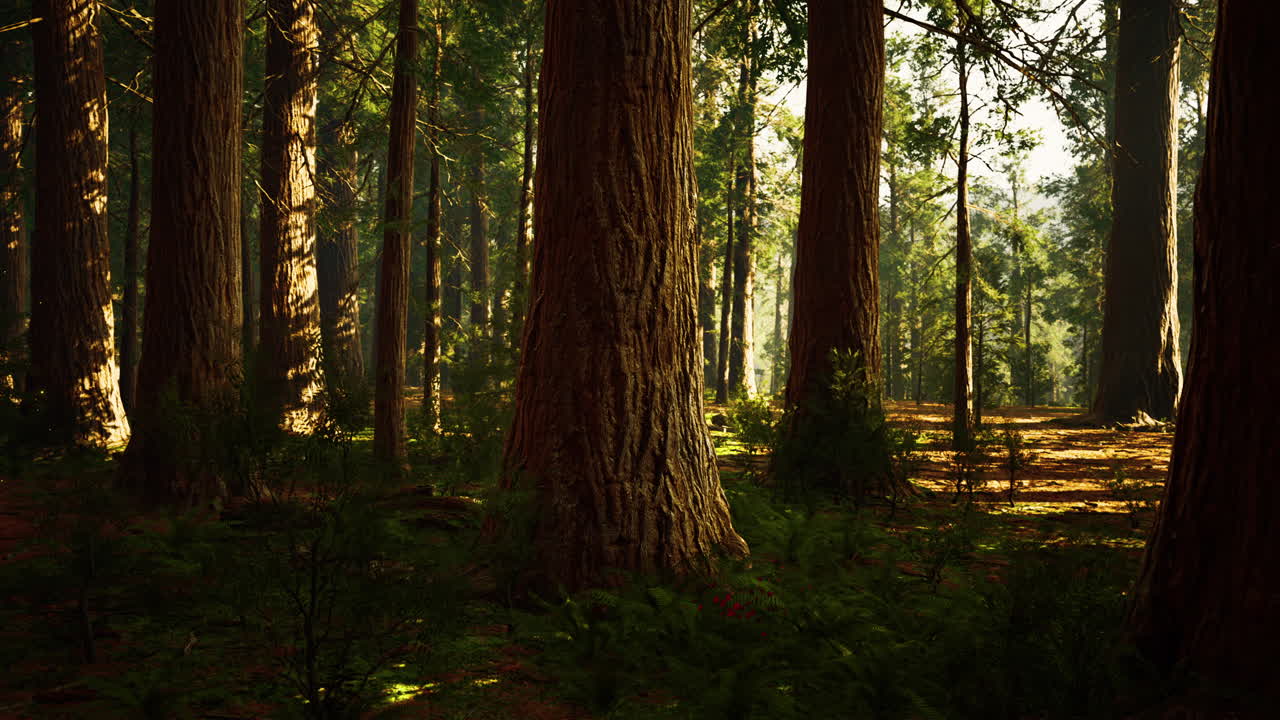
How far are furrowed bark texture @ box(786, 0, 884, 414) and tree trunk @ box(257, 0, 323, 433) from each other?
7.02 m

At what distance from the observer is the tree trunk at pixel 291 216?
10.4 meters

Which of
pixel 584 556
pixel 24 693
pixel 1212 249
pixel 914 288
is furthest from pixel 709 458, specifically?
pixel 914 288

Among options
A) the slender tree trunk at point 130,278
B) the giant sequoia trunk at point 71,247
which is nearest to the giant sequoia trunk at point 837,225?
the giant sequoia trunk at point 71,247

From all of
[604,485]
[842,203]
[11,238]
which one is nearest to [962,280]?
[842,203]

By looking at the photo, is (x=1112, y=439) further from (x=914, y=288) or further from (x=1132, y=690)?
(x=914, y=288)

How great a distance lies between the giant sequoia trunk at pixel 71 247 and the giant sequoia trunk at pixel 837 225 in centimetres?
831

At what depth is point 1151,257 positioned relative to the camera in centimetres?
1398

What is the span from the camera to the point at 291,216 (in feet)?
34.6

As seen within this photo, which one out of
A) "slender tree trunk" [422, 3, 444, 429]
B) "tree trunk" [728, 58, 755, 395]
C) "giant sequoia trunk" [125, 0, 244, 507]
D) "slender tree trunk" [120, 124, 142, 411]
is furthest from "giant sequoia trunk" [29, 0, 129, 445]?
"tree trunk" [728, 58, 755, 395]

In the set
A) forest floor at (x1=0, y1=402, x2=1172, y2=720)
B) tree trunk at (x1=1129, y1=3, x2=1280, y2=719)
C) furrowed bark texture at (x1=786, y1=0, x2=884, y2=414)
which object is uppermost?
furrowed bark texture at (x1=786, y1=0, x2=884, y2=414)

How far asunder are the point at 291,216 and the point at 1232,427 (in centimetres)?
1124

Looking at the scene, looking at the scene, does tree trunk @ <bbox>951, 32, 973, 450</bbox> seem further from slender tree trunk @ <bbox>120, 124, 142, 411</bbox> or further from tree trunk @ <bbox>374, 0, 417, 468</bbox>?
slender tree trunk @ <bbox>120, 124, 142, 411</bbox>

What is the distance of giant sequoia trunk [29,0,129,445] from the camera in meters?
8.28

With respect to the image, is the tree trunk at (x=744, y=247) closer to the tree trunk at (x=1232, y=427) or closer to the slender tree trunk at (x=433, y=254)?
the slender tree trunk at (x=433, y=254)
